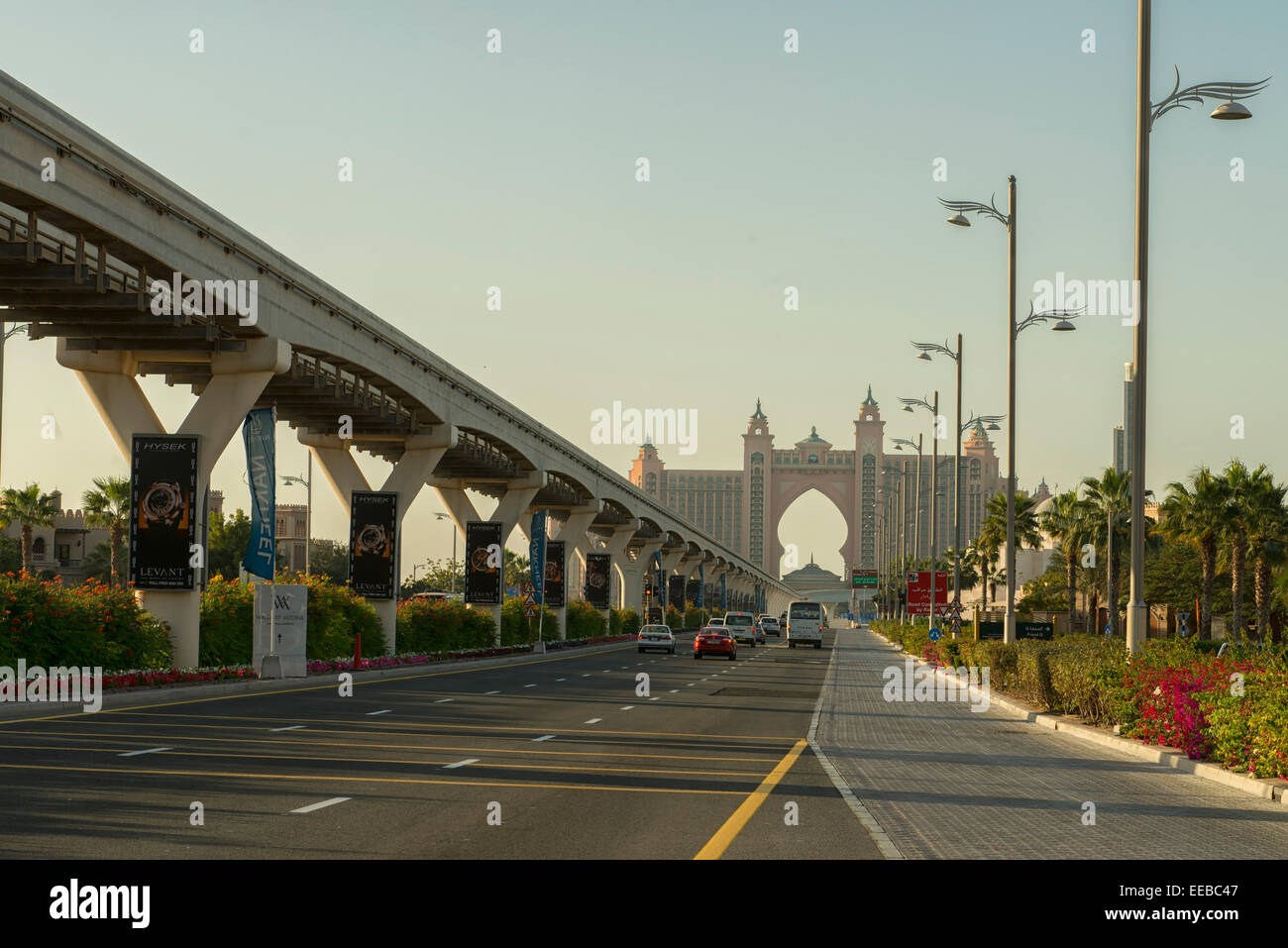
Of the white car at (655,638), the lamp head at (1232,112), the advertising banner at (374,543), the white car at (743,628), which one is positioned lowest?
the white car at (743,628)

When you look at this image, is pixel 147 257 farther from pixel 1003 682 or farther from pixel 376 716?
pixel 1003 682

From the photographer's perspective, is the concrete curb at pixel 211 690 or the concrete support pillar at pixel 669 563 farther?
the concrete support pillar at pixel 669 563

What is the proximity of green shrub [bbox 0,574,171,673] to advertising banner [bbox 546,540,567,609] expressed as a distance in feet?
139

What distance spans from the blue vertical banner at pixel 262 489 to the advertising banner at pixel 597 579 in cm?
5661

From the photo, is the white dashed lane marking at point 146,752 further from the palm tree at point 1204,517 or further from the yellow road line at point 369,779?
the palm tree at point 1204,517

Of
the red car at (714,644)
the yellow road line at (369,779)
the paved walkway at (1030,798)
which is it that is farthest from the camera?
the red car at (714,644)

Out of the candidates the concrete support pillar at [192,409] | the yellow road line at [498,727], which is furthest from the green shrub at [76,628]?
the yellow road line at [498,727]

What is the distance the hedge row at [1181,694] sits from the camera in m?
16.4

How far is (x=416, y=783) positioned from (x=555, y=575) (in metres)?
59.2

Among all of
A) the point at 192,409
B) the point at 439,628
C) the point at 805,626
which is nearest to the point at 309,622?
the point at 192,409

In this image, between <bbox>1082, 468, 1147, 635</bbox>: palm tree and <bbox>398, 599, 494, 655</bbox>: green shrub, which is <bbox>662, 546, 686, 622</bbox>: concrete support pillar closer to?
<bbox>1082, 468, 1147, 635</bbox>: palm tree

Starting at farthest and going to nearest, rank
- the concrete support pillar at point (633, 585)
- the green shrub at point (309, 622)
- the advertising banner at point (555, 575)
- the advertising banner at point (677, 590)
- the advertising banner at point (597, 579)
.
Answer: the advertising banner at point (677, 590) < the concrete support pillar at point (633, 585) < the advertising banner at point (597, 579) < the advertising banner at point (555, 575) < the green shrub at point (309, 622)

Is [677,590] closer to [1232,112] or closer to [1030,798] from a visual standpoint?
[1232,112]

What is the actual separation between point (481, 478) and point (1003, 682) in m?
41.1
